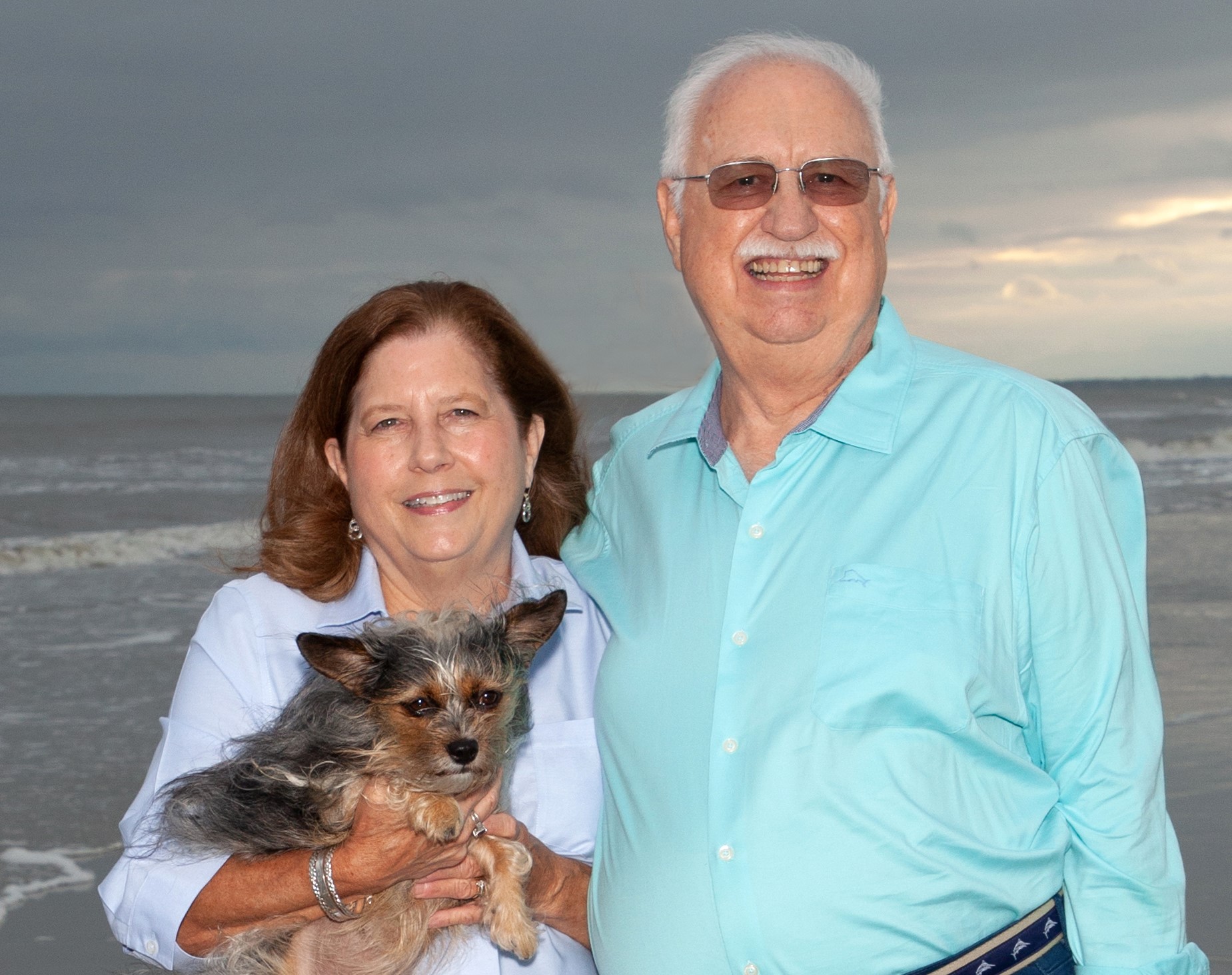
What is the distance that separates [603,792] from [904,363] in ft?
4.64

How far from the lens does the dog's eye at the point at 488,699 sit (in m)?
3.12

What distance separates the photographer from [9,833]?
Result: 6.79 meters

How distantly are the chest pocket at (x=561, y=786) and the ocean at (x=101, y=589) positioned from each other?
1.19 m

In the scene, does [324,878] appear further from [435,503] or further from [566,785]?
[435,503]

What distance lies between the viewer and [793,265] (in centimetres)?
316

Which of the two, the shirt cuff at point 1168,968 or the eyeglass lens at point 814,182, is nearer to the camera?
the shirt cuff at point 1168,968

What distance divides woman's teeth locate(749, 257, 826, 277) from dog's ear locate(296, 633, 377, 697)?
1393 millimetres

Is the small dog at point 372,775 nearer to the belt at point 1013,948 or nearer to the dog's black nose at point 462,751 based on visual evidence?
the dog's black nose at point 462,751

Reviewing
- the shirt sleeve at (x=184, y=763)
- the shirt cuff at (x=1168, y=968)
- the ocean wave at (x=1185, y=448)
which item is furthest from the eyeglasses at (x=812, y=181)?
the ocean wave at (x=1185, y=448)

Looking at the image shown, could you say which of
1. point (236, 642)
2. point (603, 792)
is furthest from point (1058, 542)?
point (236, 642)

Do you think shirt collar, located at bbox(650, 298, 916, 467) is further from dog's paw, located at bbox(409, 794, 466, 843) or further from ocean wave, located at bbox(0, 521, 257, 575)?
ocean wave, located at bbox(0, 521, 257, 575)

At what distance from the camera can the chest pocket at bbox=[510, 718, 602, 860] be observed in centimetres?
356

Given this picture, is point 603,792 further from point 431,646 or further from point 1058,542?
point 1058,542

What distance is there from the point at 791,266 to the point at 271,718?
1.82m
